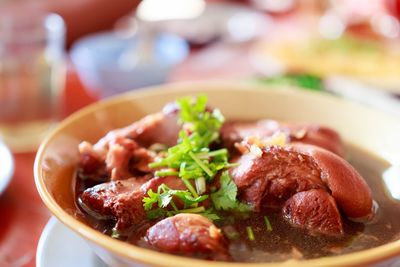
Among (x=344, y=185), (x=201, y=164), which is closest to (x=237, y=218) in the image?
(x=201, y=164)

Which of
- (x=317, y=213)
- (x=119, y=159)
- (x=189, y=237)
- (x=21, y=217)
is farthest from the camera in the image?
(x=21, y=217)

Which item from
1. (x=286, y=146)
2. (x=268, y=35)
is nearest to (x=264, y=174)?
(x=286, y=146)

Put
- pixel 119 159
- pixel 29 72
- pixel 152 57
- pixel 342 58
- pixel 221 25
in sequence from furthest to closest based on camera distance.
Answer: pixel 221 25 → pixel 342 58 → pixel 152 57 → pixel 29 72 → pixel 119 159

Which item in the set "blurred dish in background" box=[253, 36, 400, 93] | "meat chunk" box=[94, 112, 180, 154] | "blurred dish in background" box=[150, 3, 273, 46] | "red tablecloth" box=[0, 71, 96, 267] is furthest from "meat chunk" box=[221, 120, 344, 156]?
"blurred dish in background" box=[150, 3, 273, 46]

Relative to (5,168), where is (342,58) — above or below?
above

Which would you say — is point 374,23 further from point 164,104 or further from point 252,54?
point 164,104

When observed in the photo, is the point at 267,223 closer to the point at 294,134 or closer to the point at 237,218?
the point at 237,218

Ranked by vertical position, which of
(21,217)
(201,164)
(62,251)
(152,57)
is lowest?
(21,217)

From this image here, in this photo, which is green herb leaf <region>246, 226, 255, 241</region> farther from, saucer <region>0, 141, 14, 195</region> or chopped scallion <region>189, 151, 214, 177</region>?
saucer <region>0, 141, 14, 195</region>

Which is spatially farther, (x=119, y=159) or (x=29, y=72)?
(x=29, y=72)
